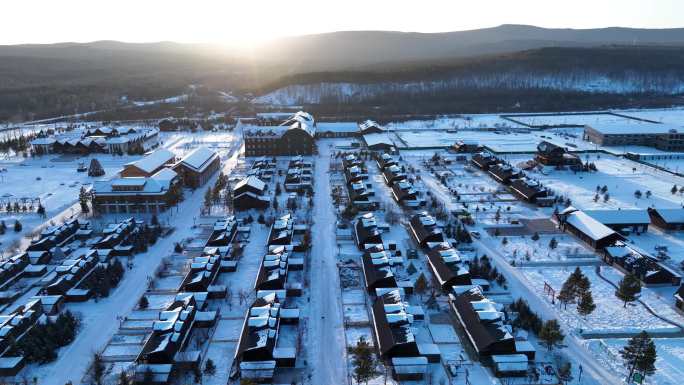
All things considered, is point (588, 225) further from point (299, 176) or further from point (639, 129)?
point (639, 129)

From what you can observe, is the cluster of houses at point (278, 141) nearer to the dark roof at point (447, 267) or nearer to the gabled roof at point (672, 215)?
the dark roof at point (447, 267)

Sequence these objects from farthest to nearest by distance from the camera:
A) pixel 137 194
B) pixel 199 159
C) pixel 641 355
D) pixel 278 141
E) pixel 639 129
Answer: pixel 639 129 → pixel 278 141 → pixel 199 159 → pixel 137 194 → pixel 641 355

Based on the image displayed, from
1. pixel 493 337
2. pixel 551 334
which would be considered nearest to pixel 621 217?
pixel 551 334

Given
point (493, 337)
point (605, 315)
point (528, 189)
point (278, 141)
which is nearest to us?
point (493, 337)

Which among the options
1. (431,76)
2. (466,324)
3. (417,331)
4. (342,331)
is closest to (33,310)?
(342,331)

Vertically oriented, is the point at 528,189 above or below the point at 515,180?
below

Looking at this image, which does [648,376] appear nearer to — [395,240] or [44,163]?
[395,240]

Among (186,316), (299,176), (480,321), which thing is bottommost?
(480,321)
